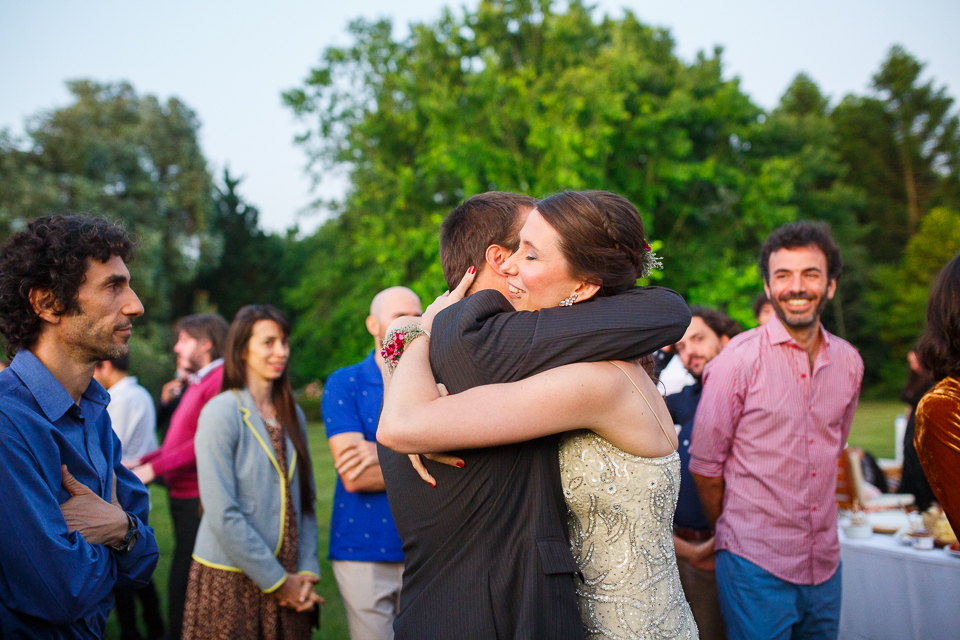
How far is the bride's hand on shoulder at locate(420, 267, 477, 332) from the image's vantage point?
1.92 meters

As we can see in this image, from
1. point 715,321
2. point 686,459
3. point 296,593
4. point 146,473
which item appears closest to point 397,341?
point 296,593

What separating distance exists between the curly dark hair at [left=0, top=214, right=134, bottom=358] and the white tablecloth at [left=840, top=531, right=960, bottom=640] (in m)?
4.57

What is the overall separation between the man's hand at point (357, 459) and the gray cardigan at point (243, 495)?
60 centimetres

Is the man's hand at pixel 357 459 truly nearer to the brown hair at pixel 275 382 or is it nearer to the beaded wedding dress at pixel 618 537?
the brown hair at pixel 275 382

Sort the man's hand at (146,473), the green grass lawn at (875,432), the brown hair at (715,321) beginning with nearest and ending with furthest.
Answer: the man's hand at (146,473) < the brown hair at (715,321) < the green grass lawn at (875,432)

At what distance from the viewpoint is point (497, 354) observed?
1661mm

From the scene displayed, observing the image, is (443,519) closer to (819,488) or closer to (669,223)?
(819,488)

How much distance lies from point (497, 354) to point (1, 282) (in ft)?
6.33

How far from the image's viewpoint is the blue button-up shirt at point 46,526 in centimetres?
199

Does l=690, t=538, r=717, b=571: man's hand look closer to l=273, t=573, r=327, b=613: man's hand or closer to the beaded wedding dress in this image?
the beaded wedding dress

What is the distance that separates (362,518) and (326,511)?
27.4 ft

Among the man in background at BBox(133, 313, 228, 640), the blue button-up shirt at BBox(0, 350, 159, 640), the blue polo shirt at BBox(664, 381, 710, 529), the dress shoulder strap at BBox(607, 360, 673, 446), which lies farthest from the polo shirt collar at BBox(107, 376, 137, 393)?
the dress shoulder strap at BBox(607, 360, 673, 446)

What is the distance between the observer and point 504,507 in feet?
5.46

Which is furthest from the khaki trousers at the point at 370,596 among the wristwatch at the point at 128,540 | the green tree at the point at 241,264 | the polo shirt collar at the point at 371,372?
the green tree at the point at 241,264
